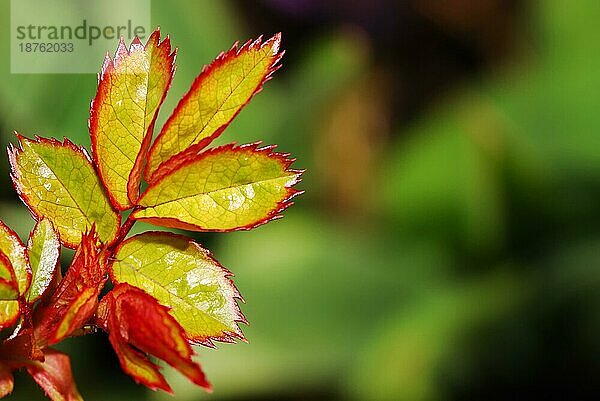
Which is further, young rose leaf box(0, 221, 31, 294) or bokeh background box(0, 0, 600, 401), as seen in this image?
bokeh background box(0, 0, 600, 401)

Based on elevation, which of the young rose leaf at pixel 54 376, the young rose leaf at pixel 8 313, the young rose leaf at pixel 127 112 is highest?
the young rose leaf at pixel 127 112

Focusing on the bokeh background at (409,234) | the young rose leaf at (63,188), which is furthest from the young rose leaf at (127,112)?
the bokeh background at (409,234)

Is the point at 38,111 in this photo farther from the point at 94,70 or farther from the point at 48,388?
the point at 48,388

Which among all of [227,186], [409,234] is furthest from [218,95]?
[409,234]

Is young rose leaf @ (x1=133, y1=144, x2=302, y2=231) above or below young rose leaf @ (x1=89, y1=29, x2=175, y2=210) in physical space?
below

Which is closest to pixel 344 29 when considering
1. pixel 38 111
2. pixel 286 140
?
pixel 286 140

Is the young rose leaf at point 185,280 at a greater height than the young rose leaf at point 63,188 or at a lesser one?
lesser

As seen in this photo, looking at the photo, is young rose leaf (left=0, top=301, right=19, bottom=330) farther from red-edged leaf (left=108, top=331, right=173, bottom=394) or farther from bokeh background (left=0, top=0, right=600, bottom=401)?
bokeh background (left=0, top=0, right=600, bottom=401)

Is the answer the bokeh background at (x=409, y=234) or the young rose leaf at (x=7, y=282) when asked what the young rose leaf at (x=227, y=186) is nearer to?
the young rose leaf at (x=7, y=282)

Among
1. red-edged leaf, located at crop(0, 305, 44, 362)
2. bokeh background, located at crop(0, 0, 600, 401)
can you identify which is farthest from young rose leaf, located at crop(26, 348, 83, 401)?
bokeh background, located at crop(0, 0, 600, 401)
